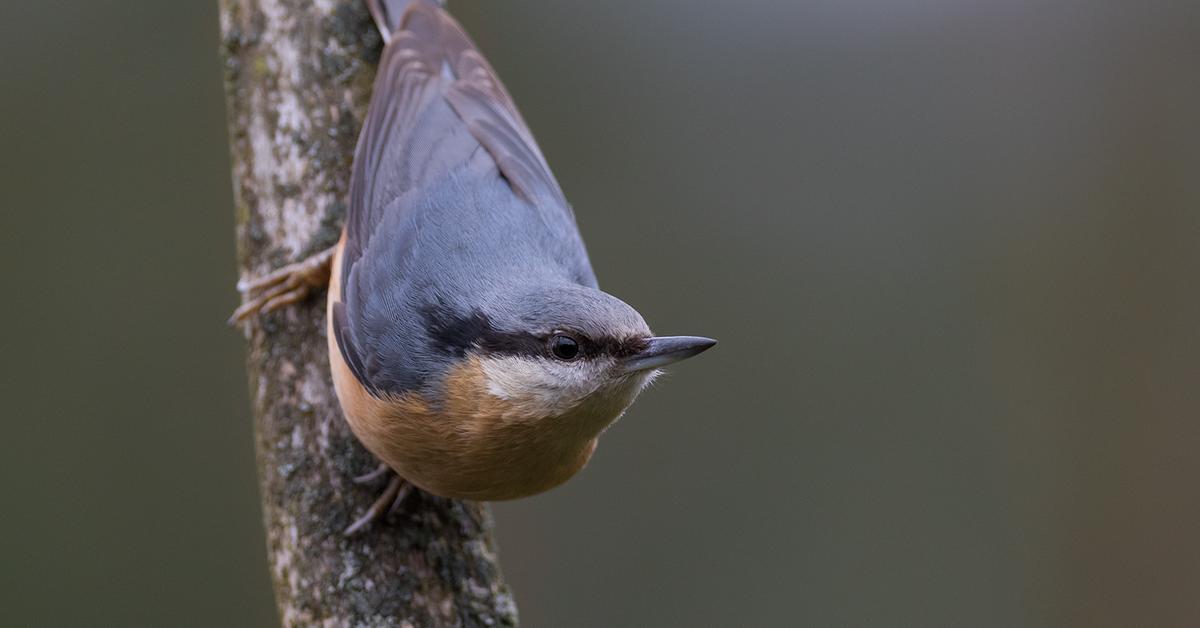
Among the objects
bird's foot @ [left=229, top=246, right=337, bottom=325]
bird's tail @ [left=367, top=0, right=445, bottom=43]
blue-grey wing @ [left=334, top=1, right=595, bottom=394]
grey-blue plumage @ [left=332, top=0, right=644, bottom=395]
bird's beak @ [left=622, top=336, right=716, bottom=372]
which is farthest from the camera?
bird's tail @ [left=367, top=0, right=445, bottom=43]

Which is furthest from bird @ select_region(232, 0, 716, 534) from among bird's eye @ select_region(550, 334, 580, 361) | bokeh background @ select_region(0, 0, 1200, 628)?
bokeh background @ select_region(0, 0, 1200, 628)

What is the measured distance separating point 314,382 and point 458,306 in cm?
66

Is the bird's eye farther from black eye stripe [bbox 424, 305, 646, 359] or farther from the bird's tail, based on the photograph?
the bird's tail

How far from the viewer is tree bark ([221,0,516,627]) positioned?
2.49 meters

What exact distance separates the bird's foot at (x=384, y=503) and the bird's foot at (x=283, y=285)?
0.57 metres

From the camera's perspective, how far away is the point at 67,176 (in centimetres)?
482

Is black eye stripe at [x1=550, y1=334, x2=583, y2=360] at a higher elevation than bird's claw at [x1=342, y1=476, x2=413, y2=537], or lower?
higher

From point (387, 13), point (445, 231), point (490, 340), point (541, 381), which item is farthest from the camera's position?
point (387, 13)

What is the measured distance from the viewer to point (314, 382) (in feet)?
8.94

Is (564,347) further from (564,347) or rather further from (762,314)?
(762,314)

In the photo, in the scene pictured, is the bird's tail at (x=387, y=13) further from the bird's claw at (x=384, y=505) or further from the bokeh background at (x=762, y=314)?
the bokeh background at (x=762, y=314)

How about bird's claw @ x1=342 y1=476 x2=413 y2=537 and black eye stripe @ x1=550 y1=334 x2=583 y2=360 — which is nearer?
black eye stripe @ x1=550 y1=334 x2=583 y2=360

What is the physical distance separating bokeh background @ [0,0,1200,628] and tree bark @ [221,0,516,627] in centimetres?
172

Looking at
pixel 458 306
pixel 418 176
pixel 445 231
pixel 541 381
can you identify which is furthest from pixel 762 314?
pixel 541 381
